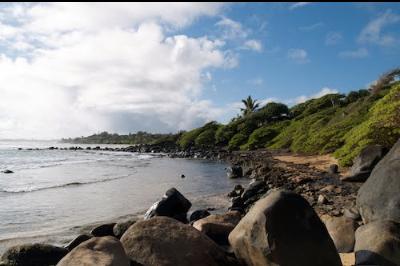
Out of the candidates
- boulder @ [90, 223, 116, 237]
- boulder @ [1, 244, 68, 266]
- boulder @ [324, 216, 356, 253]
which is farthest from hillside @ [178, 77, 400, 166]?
boulder @ [1, 244, 68, 266]

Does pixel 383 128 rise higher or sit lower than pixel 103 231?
higher

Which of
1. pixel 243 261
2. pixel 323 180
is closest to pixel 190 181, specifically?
pixel 323 180

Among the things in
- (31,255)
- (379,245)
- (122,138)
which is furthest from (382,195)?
(122,138)

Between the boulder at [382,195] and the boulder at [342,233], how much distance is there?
121 cm

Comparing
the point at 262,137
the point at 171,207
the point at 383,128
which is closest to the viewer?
the point at 171,207

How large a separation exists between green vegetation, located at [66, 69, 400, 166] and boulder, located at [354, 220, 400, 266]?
13.2 metres

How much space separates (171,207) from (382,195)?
19.0 feet

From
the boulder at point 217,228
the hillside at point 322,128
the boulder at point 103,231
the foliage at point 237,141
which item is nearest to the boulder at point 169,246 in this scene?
the boulder at point 217,228

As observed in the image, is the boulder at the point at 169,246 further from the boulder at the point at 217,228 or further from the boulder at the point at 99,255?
the boulder at the point at 217,228

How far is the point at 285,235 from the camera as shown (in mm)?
5797

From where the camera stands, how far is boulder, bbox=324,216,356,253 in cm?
772

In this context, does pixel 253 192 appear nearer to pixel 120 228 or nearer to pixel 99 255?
pixel 120 228

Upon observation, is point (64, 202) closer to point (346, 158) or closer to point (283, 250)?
point (283, 250)

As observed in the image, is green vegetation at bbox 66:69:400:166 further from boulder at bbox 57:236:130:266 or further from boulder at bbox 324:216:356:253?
boulder at bbox 57:236:130:266
